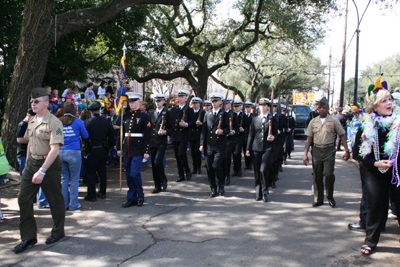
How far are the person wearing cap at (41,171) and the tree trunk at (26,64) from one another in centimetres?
482

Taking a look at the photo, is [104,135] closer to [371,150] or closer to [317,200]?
[317,200]

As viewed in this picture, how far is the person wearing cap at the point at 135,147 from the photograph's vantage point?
633 cm

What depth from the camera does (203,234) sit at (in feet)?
15.8

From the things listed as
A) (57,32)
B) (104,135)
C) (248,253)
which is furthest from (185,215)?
(57,32)

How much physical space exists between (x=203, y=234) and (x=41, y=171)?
7.61 feet

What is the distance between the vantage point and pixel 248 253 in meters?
4.16

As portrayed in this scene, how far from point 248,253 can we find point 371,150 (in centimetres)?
198

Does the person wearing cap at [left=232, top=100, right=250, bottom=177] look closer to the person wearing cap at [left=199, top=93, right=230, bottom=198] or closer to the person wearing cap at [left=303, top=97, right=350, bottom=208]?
the person wearing cap at [left=199, top=93, right=230, bottom=198]

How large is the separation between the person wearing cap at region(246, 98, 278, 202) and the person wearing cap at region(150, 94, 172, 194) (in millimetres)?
1926

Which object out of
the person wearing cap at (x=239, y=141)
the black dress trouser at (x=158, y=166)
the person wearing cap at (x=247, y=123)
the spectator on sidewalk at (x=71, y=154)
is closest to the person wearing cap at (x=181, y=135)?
the black dress trouser at (x=158, y=166)

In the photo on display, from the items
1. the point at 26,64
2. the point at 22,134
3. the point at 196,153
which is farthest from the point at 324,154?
the point at 26,64

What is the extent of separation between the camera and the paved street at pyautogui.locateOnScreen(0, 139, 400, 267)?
13.2 feet

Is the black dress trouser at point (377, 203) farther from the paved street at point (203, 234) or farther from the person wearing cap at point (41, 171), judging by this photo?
the person wearing cap at point (41, 171)

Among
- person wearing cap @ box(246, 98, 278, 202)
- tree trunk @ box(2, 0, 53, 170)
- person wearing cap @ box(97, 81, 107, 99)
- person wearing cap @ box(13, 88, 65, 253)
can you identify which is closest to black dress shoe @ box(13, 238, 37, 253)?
person wearing cap @ box(13, 88, 65, 253)
